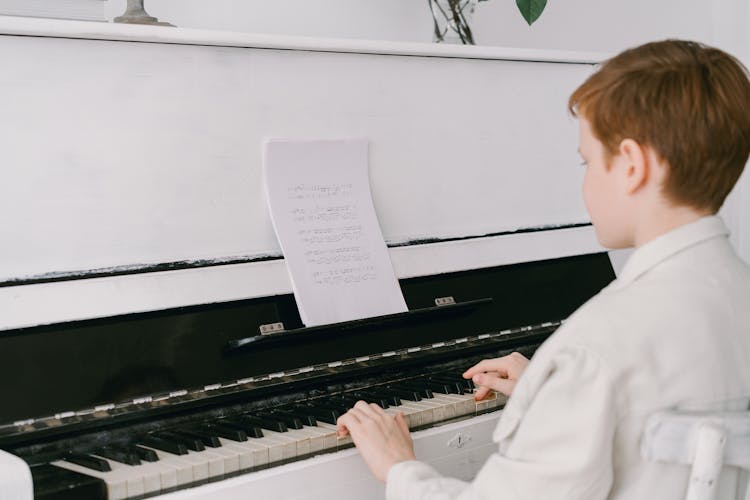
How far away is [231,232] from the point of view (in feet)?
5.40

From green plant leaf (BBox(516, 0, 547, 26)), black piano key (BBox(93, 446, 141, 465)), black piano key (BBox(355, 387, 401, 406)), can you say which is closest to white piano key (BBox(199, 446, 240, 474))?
black piano key (BBox(93, 446, 141, 465))

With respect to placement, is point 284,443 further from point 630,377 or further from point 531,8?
point 531,8

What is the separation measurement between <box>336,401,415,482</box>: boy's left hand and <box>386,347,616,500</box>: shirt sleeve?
0.26 m

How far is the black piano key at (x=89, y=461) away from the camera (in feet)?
3.98

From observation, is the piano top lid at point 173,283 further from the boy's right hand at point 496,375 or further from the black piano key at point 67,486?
the boy's right hand at point 496,375

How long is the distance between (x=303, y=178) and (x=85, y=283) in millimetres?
462

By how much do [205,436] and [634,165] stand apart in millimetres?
710

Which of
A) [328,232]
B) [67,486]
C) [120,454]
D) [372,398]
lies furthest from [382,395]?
[67,486]

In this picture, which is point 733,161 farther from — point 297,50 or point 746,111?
point 297,50

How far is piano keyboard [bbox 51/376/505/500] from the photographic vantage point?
121 centimetres

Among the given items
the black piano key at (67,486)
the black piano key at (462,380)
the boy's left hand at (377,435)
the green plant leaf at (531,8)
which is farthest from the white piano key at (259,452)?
the green plant leaf at (531,8)

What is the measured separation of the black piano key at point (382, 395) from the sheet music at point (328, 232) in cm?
14

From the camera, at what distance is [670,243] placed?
Answer: 1.03m

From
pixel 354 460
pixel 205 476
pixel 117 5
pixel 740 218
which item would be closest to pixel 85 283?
pixel 205 476
